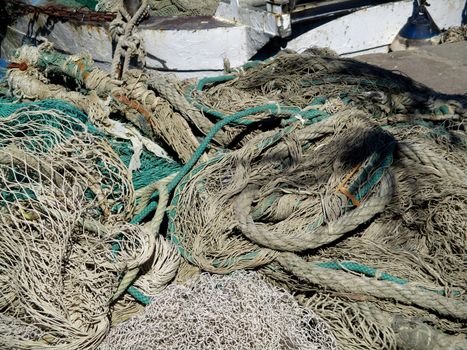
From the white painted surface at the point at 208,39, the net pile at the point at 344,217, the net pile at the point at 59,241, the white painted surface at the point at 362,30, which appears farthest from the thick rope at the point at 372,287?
the white painted surface at the point at 362,30

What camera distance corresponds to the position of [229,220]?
8.63 ft

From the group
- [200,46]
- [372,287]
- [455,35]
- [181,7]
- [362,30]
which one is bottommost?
[372,287]

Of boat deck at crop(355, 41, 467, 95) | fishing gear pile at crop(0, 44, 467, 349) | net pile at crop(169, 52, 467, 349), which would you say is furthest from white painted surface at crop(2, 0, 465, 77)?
net pile at crop(169, 52, 467, 349)

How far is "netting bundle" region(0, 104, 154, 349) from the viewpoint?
84.5 inches

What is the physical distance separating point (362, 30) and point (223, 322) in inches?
176

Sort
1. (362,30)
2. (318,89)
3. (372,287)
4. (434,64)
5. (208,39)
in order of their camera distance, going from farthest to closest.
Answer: (362,30), (434,64), (208,39), (318,89), (372,287)

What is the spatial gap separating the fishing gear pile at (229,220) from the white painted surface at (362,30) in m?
2.14

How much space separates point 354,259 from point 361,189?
15.4 inches

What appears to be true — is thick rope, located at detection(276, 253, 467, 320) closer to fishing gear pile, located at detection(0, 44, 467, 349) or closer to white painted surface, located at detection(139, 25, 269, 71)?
fishing gear pile, located at detection(0, 44, 467, 349)

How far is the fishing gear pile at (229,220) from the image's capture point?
2191mm

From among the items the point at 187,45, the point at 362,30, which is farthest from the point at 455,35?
the point at 187,45

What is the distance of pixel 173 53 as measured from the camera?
4.65m

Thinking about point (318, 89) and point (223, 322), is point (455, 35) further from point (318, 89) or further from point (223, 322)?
point (223, 322)

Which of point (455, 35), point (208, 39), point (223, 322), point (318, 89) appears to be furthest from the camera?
point (455, 35)
